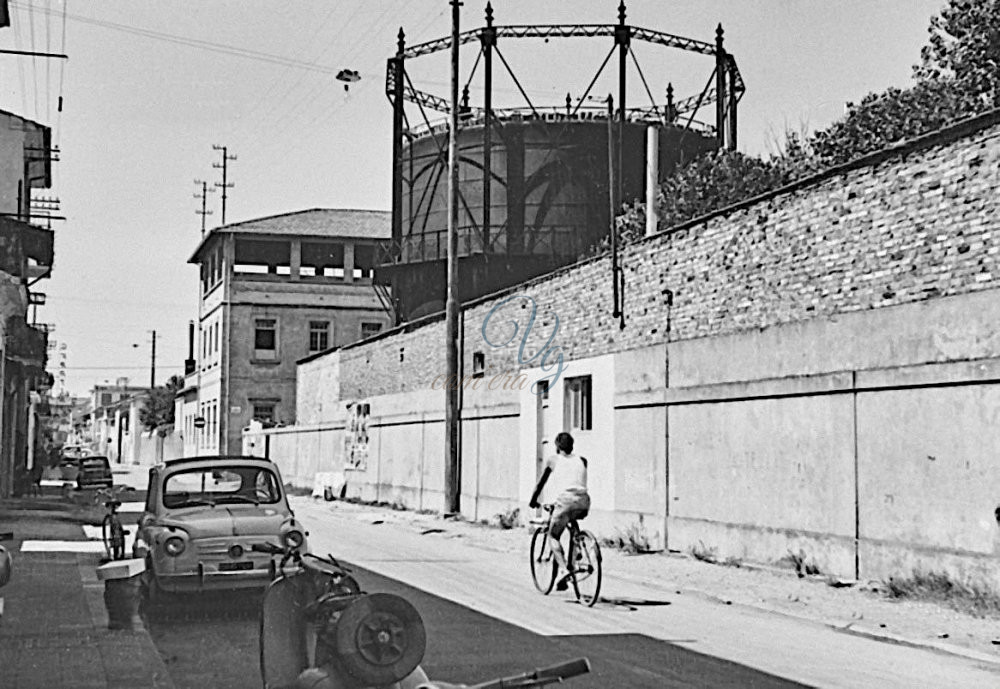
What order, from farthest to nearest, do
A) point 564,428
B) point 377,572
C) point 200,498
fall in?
point 564,428, point 377,572, point 200,498

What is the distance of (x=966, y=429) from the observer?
12555 mm

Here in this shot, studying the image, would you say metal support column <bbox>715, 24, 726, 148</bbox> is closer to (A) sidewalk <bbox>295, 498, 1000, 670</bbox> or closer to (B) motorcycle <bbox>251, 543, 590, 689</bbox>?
(A) sidewalk <bbox>295, 498, 1000, 670</bbox>

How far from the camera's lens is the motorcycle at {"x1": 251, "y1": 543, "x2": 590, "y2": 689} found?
16.2 feet

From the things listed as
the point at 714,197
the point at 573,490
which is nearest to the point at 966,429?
the point at 573,490

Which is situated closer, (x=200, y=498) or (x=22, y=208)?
(x=200, y=498)

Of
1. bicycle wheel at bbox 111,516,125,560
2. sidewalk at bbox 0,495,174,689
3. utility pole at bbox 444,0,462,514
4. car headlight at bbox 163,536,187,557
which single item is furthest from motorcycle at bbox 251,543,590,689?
utility pole at bbox 444,0,462,514

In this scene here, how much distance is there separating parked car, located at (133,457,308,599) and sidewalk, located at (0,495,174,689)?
0.79 metres

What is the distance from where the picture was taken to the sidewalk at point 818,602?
1073cm

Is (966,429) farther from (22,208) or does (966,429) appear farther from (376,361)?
(22,208)

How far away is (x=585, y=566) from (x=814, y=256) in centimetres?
504

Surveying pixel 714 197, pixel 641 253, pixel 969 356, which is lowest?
pixel 969 356

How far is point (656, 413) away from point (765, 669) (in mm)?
9764

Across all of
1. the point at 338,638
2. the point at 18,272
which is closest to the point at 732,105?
the point at 18,272

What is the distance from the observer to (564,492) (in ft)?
44.3
